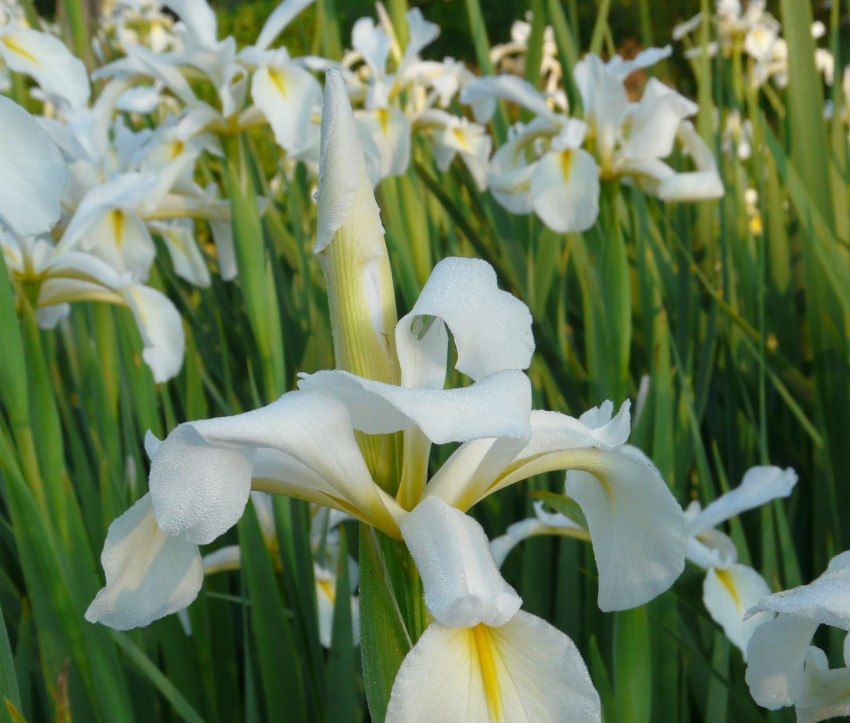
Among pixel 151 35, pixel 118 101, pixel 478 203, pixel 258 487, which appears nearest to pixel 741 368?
pixel 478 203

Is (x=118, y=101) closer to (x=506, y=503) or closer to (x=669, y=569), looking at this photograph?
(x=506, y=503)

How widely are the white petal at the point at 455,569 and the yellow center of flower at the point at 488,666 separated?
0.08 feet

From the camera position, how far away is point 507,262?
2.02 m

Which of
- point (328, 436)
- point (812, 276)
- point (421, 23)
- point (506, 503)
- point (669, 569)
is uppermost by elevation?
point (421, 23)

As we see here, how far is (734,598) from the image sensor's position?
1.17 metres

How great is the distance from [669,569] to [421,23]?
218 cm

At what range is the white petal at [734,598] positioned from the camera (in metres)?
1.13

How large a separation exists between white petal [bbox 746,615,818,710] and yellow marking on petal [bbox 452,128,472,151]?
1.81 meters

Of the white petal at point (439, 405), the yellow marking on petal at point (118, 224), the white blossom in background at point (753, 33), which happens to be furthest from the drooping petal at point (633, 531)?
the white blossom in background at point (753, 33)

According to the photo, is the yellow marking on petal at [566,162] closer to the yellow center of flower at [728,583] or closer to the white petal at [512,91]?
the white petal at [512,91]

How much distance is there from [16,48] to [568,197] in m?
Answer: 0.90

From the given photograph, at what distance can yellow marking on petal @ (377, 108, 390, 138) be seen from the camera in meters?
2.10

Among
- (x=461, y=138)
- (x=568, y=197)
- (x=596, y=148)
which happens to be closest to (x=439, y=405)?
(x=568, y=197)

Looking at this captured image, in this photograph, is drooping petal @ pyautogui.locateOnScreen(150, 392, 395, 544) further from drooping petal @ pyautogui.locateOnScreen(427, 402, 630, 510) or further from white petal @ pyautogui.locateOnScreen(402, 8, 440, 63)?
white petal @ pyautogui.locateOnScreen(402, 8, 440, 63)
